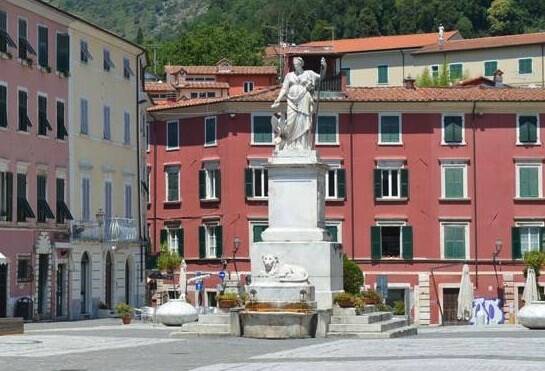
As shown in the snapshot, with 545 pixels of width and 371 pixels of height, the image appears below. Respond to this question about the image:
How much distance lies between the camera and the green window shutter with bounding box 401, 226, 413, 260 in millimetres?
85438

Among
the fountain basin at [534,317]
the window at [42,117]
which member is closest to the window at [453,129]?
the window at [42,117]

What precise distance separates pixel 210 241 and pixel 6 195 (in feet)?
79.3

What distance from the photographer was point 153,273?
84.4 metres

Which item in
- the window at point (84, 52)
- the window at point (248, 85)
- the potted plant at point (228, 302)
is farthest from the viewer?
the window at point (248, 85)

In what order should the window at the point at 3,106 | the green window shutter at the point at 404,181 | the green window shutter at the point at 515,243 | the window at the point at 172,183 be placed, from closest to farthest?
the window at the point at 3,106, the green window shutter at the point at 515,243, the green window shutter at the point at 404,181, the window at the point at 172,183

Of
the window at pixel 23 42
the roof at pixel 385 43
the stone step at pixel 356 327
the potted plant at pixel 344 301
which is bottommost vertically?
the stone step at pixel 356 327

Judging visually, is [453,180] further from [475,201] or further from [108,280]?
[108,280]

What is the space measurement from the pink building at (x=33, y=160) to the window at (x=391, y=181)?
20761 millimetres

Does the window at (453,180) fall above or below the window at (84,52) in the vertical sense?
below

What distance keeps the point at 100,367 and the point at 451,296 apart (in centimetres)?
5800

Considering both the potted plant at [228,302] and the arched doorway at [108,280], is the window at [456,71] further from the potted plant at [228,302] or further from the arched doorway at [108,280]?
the potted plant at [228,302]

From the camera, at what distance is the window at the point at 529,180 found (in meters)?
85.2

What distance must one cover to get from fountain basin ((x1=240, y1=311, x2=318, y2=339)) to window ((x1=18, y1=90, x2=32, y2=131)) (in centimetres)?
2790

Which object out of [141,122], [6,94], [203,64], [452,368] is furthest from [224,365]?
[203,64]
